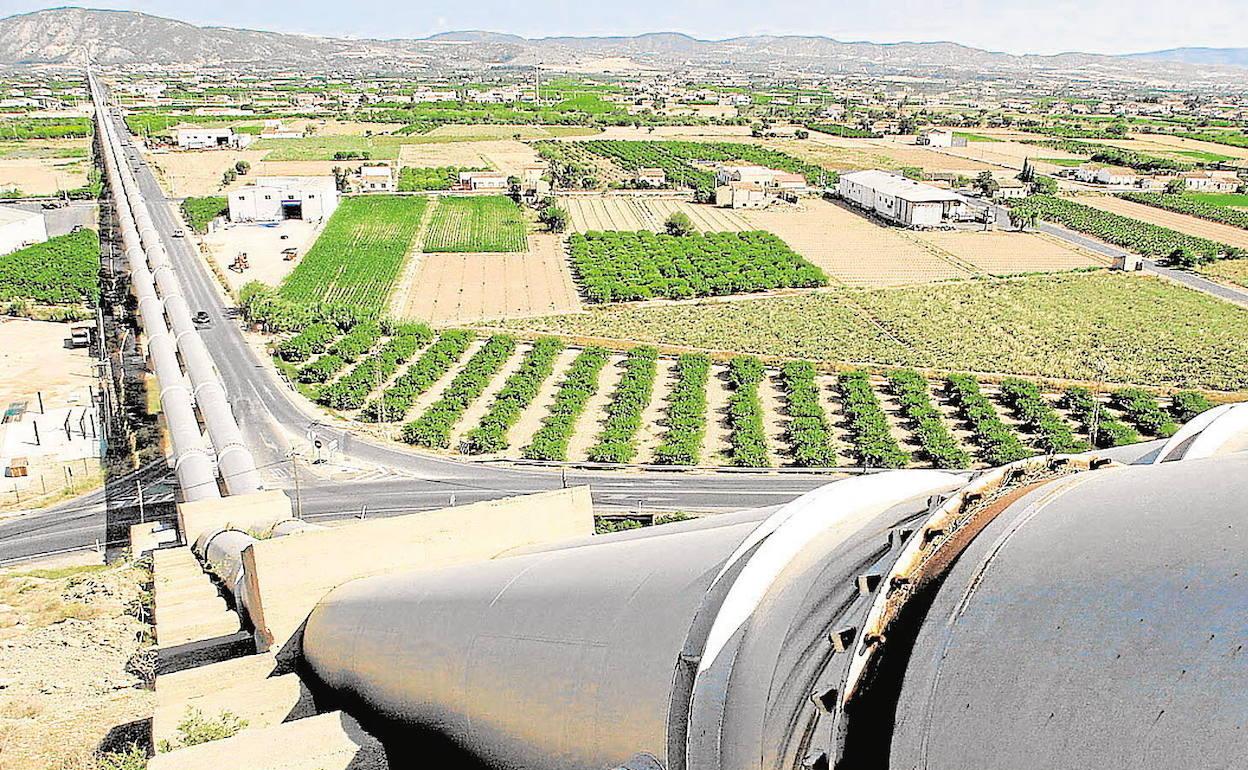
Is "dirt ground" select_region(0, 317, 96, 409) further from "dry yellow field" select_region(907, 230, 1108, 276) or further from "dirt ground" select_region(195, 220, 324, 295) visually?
"dry yellow field" select_region(907, 230, 1108, 276)

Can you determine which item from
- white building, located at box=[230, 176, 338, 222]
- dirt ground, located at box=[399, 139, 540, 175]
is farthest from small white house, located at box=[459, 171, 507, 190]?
white building, located at box=[230, 176, 338, 222]

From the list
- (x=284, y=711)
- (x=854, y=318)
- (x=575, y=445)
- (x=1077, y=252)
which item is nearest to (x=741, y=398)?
(x=575, y=445)

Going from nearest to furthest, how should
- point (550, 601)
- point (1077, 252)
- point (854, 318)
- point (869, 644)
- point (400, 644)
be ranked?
point (869, 644) → point (550, 601) → point (400, 644) → point (854, 318) → point (1077, 252)

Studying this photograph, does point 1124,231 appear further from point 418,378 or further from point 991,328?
point 418,378

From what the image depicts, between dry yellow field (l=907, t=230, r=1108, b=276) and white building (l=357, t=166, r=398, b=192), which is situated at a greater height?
white building (l=357, t=166, r=398, b=192)

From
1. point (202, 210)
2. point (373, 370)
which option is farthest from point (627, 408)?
point (202, 210)

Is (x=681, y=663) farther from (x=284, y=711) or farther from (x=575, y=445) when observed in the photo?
(x=575, y=445)

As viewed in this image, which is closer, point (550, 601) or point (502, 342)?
point (550, 601)

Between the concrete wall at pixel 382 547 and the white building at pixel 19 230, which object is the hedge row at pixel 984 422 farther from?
the white building at pixel 19 230
